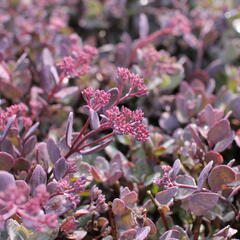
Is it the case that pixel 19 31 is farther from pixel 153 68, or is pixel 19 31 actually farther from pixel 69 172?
pixel 69 172

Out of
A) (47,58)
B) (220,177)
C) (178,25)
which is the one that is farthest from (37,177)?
(178,25)

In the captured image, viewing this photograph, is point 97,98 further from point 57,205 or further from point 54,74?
point 54,74

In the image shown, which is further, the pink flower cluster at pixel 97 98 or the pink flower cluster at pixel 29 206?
the pink flower cluster at pixel 97 98

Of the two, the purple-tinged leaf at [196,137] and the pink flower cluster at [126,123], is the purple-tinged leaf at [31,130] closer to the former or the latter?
the pink flower cluster at [126,123]

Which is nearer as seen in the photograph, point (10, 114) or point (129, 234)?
point (129, 234)

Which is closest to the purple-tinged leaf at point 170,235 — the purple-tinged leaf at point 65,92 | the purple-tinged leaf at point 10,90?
the purple-tinged leaf at point 65,92

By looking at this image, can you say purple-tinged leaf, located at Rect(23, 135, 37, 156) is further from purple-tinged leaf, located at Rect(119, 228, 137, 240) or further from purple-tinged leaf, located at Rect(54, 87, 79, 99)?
purple-tinged leaf, located at Rect(119, 228, 137, 240)
